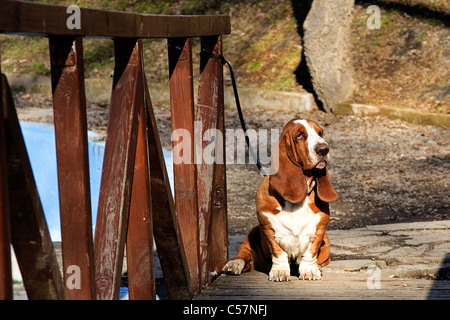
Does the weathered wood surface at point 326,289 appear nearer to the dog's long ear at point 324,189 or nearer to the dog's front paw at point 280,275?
the dog's front paw at point 280,275

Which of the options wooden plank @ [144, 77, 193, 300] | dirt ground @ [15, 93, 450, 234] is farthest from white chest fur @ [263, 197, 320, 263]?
dirt ground @ [15, 93, 450, 234]

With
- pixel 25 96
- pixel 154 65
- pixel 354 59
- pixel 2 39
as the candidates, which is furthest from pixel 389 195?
pixel 2 39

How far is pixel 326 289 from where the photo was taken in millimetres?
3867

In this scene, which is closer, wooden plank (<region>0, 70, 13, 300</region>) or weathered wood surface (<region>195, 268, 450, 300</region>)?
wooden plank (<region>0, 70, 13, 300</region>)

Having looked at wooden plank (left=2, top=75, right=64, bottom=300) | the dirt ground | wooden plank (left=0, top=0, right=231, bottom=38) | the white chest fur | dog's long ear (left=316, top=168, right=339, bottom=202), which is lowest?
the dirt ground

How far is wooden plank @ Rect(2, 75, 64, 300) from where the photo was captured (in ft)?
6.54

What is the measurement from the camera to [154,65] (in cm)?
1349

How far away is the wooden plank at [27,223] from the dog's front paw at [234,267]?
2.03 metres

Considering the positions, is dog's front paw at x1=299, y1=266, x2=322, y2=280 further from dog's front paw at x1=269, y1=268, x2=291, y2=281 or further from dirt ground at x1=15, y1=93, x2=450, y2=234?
dirt ground at x1=15, y1=93, x2=450, y2=234

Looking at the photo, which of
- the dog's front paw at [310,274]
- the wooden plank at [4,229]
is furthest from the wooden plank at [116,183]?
the dog's front paw at [310,274]

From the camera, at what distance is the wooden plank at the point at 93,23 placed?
1.95 m

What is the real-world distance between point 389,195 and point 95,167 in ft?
12.1

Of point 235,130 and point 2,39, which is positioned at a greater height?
point 2,39

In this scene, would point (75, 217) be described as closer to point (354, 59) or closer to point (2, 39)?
point (354, 59)
